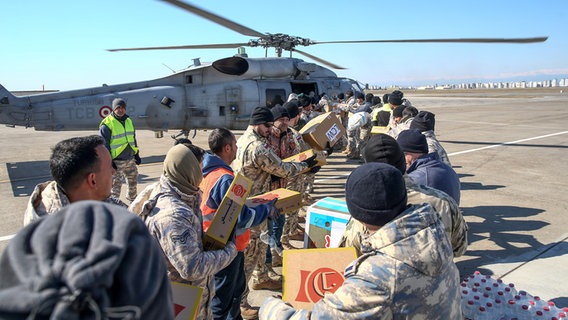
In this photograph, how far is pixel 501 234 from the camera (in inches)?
225

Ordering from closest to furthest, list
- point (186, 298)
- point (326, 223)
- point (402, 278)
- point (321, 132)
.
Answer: point (402, 278) < point (186, 298) < point (326, 223) < point (321, 132)

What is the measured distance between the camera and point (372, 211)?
1.79 metres

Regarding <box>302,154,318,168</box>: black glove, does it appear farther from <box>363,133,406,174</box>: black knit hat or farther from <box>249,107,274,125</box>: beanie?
<box>363,133,406,174</box>: black knit hat

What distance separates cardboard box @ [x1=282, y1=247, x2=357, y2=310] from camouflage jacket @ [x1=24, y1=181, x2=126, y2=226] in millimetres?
1238

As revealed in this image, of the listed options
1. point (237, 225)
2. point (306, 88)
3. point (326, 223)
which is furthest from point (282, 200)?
point (306, 88)

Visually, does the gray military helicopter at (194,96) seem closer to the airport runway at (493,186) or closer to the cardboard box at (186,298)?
the airport runway at (493,186)

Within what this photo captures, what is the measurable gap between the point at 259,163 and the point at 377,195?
2.73 meters

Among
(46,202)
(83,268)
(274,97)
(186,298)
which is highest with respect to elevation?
(274,97)

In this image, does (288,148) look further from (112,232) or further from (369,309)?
(112,232)

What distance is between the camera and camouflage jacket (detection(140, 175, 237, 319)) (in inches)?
91.2

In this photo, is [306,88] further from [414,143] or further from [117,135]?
[414,143]

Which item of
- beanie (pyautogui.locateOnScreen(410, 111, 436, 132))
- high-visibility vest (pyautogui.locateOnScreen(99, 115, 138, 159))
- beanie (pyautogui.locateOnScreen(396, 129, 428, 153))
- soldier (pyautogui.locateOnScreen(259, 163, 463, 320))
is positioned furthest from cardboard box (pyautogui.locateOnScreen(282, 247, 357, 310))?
high-visibility vest (pyautogui.locateOnScreen(99, 115, 138, 159))

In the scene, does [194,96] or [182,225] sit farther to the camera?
[194,96]

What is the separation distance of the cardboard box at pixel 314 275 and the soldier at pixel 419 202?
241 millimetres
